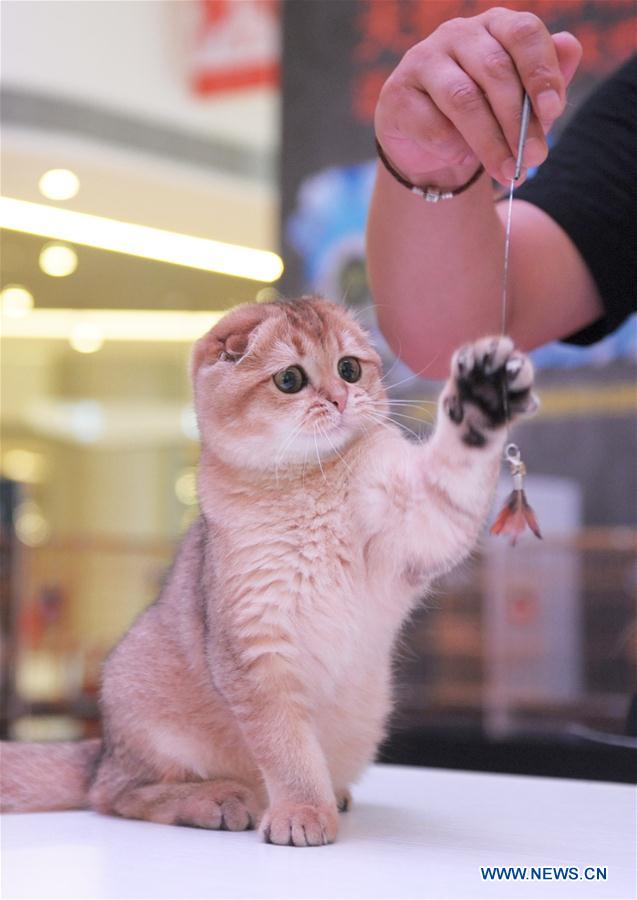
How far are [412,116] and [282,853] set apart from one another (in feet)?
1.67

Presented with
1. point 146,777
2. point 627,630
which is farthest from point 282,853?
point 627,630

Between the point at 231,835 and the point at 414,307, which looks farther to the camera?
the point at 414,307

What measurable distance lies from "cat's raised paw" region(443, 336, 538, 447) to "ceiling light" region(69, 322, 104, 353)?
17.6 ft

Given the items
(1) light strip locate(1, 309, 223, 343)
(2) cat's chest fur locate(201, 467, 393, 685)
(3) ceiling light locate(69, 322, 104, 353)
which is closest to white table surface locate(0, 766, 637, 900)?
(2) cat's chest fur locate(201, 467, 393, 685)

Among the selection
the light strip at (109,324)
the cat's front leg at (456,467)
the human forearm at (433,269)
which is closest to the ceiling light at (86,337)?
the light strip at (109,324)

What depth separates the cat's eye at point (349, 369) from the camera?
2.93 feet

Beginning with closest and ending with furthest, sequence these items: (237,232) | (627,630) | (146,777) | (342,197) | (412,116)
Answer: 1. (412,116)
2. (146,777)
3. (627,630)
4. (342,197)
5. (237,232)

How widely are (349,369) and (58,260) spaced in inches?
166

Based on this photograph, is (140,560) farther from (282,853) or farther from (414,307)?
(282,853)

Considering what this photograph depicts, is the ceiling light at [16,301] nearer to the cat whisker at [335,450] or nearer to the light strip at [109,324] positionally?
the light strip at [109,324]

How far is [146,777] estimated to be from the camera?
35.3 inches

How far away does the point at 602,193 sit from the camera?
1.21 m

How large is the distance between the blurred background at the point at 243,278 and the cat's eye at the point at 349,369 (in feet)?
3.95

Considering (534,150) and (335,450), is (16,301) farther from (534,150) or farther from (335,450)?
(534,150)
